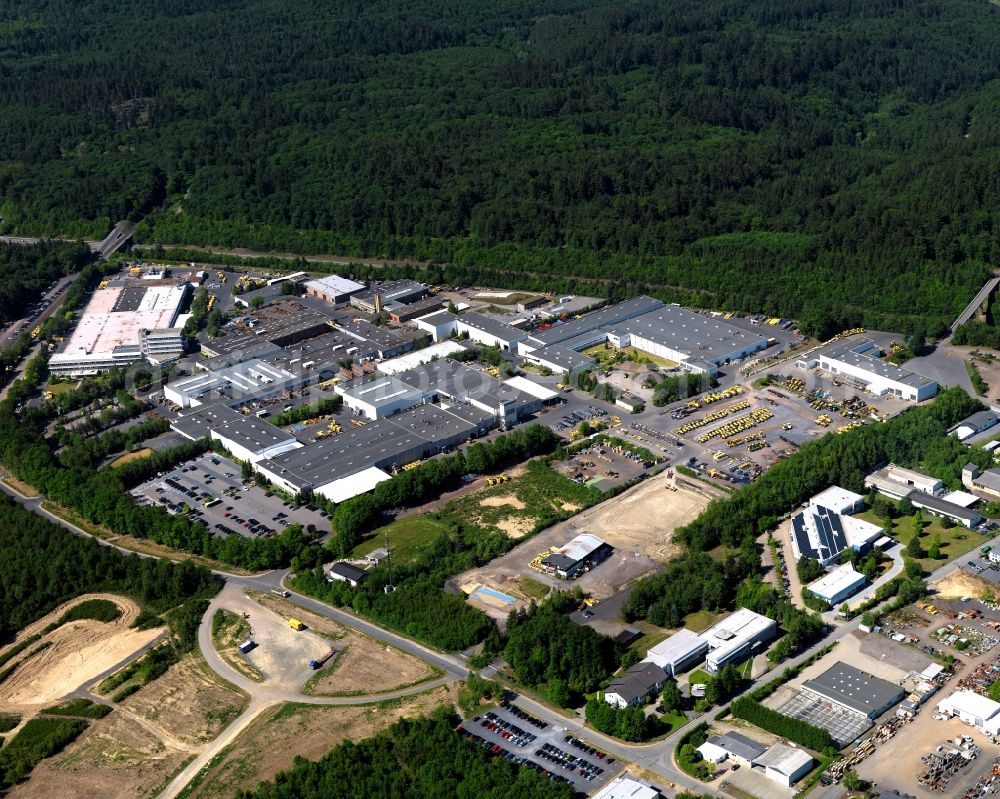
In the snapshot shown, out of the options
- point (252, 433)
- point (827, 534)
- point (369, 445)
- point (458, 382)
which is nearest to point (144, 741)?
point (369, 445)

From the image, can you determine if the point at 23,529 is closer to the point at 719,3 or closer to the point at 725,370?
the point at 725,370

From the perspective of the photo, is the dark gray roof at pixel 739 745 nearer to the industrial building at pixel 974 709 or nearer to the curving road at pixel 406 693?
the curving road at pixel 406 693

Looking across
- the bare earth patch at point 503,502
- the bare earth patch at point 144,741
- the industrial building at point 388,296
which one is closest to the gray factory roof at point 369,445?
the bare earth patch at point 503,502

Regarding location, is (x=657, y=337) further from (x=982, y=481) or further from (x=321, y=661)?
(x=321, y=661)

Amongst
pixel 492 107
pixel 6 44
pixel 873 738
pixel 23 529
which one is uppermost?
pixel 6 44

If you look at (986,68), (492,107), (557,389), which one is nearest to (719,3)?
(986,68)

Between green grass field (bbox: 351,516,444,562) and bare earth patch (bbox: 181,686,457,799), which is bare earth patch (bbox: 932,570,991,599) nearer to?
bare earth patch (bbox: 181,686,457,799)
